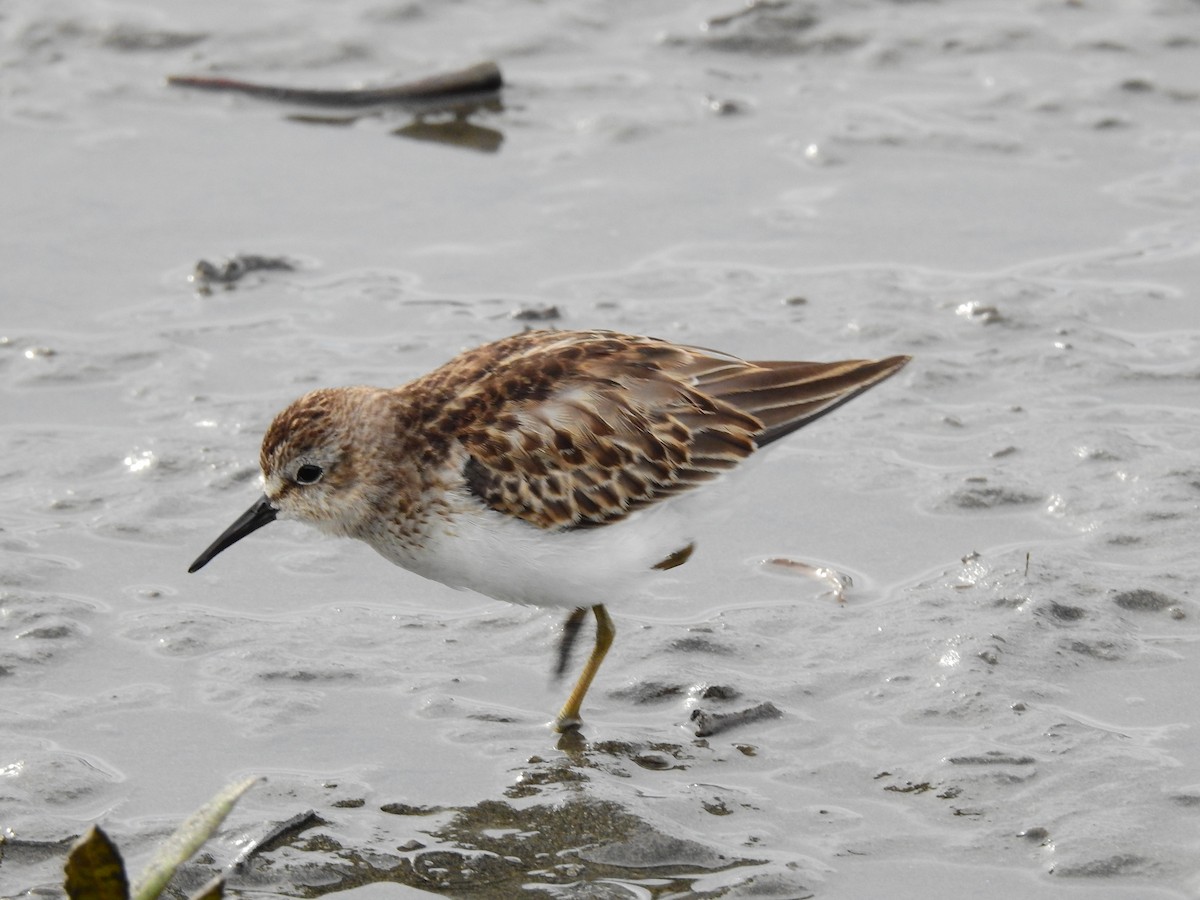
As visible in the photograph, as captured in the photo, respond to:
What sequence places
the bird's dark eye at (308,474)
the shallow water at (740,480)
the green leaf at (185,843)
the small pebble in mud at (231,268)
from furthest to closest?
1. the small pebble in mud at (231,268)
2. the bird's dark eye at (308,474)
3. the shallow water at (740,480)
4. the green leaf at (185,843)

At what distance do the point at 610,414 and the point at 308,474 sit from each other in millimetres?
1120

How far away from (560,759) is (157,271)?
4446 mm

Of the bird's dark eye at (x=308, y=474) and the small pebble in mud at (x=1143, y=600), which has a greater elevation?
the bird's dark eye at (x=308, y=474)

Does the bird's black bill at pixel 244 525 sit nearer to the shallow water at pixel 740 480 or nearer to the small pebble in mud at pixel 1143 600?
the shallow water at pixel 740 480

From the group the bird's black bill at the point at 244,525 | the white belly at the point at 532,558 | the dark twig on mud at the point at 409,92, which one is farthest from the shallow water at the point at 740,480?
the white belly at the point at 532,558

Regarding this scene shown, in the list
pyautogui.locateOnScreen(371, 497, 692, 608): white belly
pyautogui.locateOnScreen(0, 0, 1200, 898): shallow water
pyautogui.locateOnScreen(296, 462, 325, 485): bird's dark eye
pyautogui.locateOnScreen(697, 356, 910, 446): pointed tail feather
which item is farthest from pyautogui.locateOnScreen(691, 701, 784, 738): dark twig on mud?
pyautogui.locateOnScreen(296, 462, 325, 485): bird's dark eye

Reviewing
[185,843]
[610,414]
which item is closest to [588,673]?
[610,414]

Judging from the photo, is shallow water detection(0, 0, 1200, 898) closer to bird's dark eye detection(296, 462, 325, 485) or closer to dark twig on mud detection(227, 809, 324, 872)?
dark twig on mud detection(227, 809, 324, 872)

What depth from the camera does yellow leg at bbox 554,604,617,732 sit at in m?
6.13

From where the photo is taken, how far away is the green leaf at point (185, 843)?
445 cm

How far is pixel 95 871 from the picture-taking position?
4.40 metres

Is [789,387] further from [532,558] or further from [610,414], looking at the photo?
[532,558]

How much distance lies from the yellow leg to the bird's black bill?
126 cm

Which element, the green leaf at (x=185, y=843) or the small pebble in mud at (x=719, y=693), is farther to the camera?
the small pebble in mud at (x=719, y=693)
